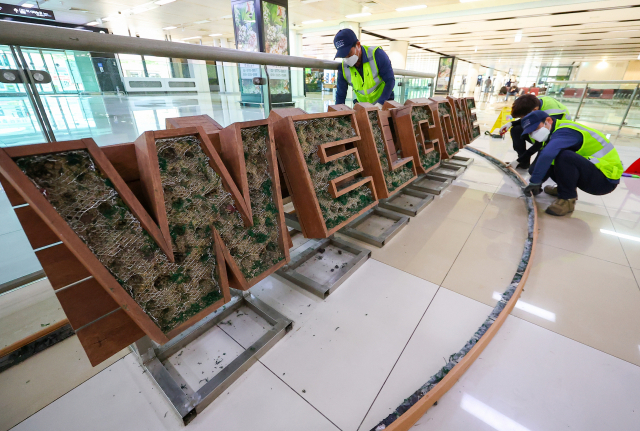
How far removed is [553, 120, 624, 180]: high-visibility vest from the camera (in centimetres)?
245

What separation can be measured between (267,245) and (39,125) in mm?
1232

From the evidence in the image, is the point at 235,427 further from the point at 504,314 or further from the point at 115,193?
the point at 504,314

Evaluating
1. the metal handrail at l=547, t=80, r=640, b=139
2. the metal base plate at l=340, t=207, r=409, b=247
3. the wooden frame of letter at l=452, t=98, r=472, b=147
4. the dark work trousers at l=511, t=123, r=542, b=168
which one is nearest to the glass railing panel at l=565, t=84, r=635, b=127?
the metal handrail at l=547, t=80, r=640, b=139

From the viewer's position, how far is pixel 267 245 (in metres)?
1.39

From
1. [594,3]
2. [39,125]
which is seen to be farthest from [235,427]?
[594,3]

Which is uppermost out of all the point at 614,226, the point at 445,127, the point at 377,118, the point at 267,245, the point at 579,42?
the point at 579,42

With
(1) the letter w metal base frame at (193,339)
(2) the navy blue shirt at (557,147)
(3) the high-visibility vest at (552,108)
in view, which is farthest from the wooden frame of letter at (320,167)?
(3) the high-visibility vest at (552,108)

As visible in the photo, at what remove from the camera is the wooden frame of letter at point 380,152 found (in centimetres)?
200

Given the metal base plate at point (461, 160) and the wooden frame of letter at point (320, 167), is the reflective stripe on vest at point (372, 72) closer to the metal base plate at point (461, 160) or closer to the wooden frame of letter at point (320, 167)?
the wooden frame of letter at point (320, 167)

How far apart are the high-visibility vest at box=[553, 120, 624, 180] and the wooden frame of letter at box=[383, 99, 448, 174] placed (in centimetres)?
119

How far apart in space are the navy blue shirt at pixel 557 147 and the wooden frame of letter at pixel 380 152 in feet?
3.92

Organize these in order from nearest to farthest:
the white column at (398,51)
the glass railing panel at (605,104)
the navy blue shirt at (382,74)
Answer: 1. the navy blue shirt at (382,74)
2. the glass railing panel at (605,104)
3. the white column at (398,51)

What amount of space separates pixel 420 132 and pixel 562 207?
1.52 metres

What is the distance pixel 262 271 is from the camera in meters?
1.33
